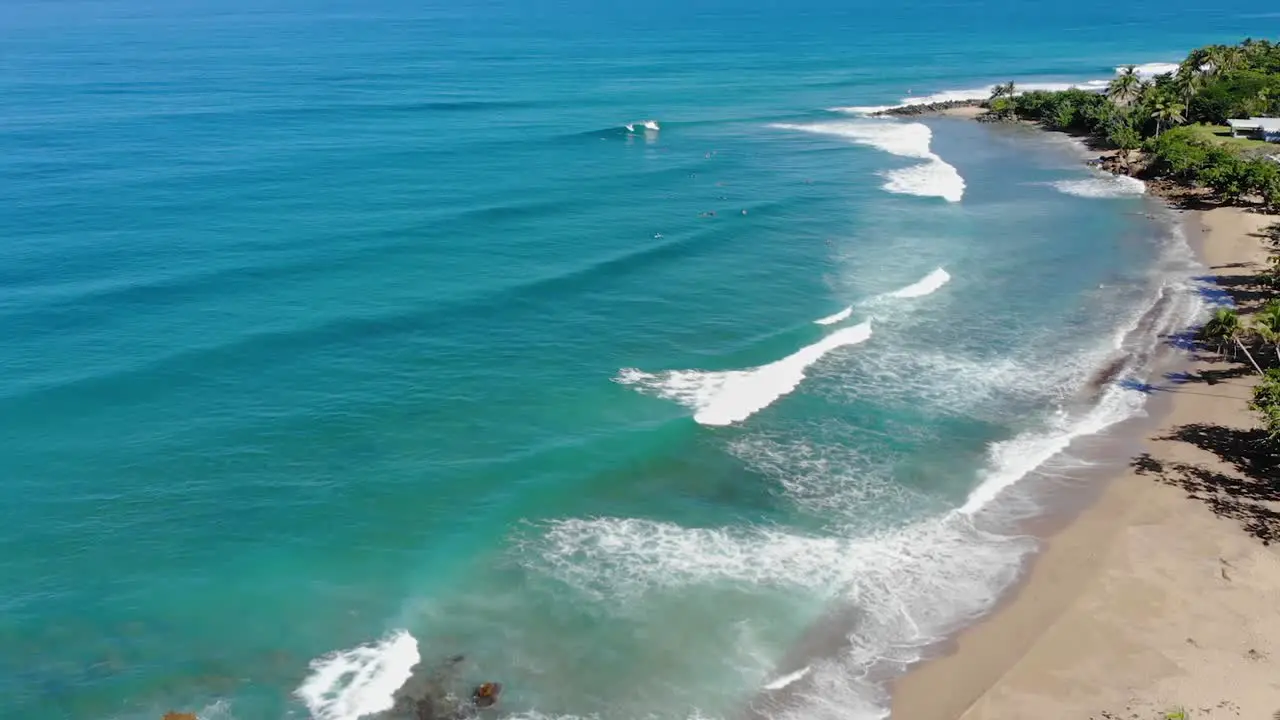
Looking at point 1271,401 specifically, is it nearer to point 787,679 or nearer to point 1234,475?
point 1234,475

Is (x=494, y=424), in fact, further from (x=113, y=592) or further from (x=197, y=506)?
(x=113, y=592)

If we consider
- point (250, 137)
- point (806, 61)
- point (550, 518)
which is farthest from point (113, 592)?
point (806, 61)

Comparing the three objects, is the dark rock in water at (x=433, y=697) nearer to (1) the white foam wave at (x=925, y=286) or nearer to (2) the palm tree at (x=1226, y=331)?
(1) the white foam wave at (x=925, y=286)

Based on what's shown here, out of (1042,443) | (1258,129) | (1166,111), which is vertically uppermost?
(1166,111)

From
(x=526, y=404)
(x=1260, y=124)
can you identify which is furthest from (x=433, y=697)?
(x=1260, y=124)

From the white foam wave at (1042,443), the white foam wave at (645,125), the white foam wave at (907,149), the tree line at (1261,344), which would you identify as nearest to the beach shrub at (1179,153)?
the white foam wave at (907,149)

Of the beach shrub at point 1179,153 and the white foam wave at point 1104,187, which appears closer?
the beach shrub at point 1179,153

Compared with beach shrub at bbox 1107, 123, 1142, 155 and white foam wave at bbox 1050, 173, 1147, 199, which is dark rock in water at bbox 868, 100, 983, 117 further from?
white foam wave at bbox 1050, 173, 1147, 199
